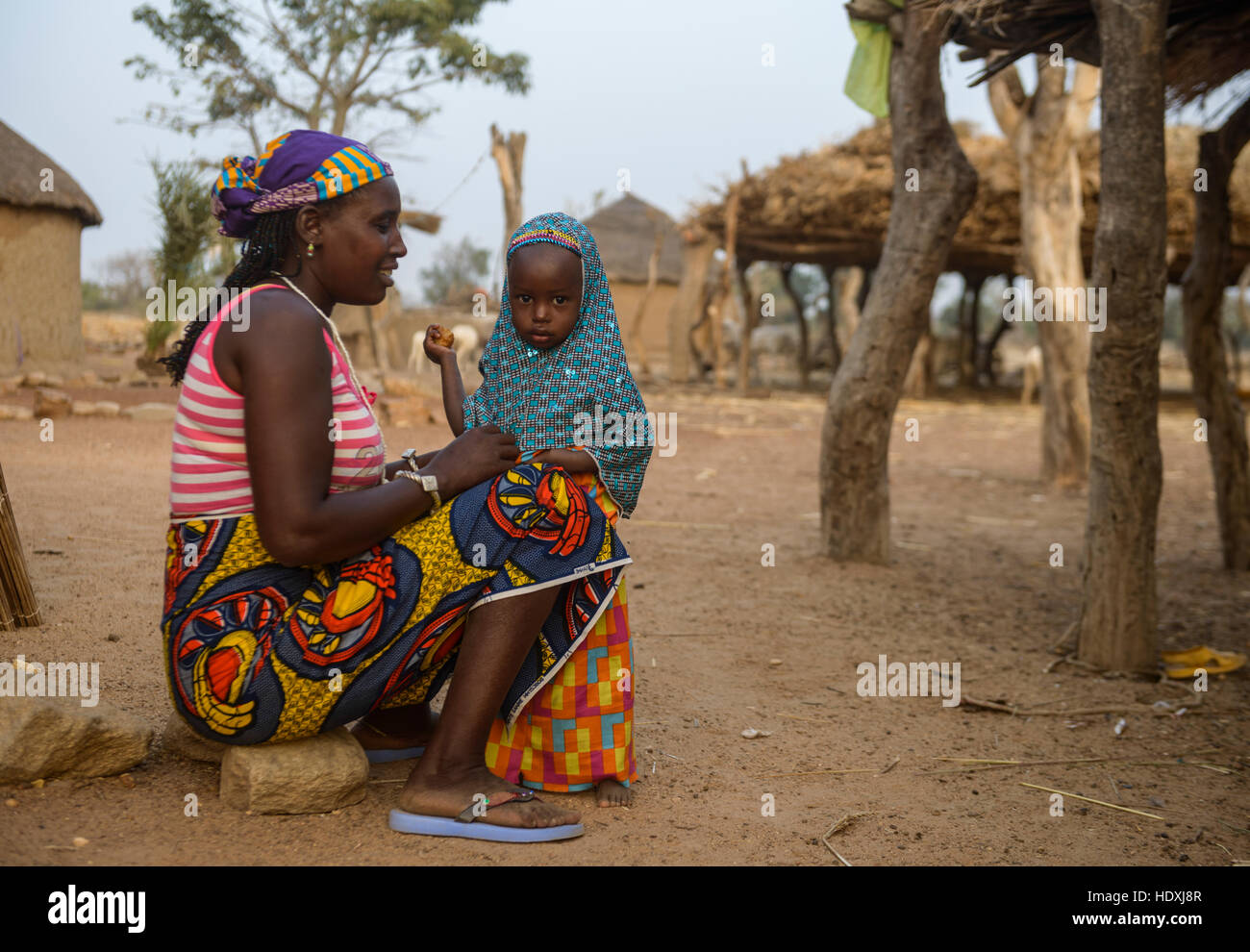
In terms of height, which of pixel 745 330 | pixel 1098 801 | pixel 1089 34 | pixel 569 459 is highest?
pixel 1089 34

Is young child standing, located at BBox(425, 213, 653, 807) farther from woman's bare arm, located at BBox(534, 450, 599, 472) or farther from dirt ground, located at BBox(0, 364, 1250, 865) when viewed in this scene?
dirt ground, located at BBox(0, 364, 1250, 865)

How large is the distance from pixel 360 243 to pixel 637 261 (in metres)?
24.3

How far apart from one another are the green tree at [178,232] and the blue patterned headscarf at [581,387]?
1040 centimetres

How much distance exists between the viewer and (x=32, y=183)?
10.7 metres

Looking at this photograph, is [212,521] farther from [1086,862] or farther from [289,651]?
[1086,862]

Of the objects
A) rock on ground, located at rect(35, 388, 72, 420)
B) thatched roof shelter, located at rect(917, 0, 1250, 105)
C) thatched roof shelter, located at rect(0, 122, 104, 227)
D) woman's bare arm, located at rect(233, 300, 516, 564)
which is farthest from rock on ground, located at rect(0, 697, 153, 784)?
thatched roof shelter, located at rect(0, 122, 104, 227)

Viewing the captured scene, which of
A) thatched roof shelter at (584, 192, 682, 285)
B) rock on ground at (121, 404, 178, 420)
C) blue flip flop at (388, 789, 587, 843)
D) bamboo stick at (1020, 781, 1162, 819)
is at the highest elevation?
thatched roof shelter at (584, 192, 682, 285)

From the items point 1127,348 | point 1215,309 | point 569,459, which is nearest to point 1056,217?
point 1215,309

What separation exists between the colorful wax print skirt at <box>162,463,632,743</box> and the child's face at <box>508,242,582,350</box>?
382 mm

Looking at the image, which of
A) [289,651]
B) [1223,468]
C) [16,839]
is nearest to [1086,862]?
[289,651]

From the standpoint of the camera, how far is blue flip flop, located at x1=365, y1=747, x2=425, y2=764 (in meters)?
2.71

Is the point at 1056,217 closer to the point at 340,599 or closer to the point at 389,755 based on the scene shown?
the point at 389,755

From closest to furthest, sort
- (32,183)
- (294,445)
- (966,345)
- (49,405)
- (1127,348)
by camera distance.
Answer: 1. (294,445)
2. (1127,348)
3. (49,405)
4. (32,183)
5. (966,345)
